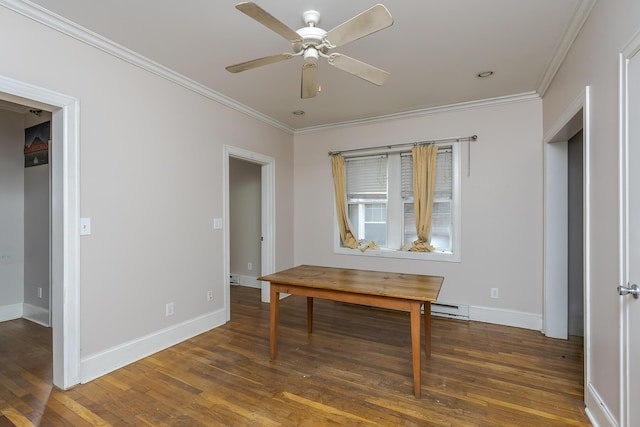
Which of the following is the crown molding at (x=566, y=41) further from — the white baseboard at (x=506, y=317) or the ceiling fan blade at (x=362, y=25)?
the white baseboard at (x=506, y=317)

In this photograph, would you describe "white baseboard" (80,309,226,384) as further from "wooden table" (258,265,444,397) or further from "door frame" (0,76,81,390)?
"wooden table" (258,265,444,397)

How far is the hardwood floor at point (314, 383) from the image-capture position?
190cm

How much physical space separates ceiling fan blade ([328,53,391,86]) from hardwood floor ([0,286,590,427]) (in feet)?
7.15

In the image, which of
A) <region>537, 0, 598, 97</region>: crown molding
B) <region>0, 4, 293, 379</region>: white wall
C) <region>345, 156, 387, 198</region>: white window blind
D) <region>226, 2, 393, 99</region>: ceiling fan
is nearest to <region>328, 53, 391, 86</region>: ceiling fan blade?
<region>226, 2, 393, 99</region>: ceiling fan

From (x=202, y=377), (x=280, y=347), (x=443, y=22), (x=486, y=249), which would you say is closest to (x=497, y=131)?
(x=486, y=249)

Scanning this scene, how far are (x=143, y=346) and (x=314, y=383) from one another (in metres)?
1.58

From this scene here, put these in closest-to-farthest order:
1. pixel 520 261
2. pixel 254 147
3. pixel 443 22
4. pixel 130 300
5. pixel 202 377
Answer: pixel 443 22 < pixel 202 377 < pixel 130 300 < pixel 520 261 < pixel 254 147

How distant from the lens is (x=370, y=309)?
4.07 m

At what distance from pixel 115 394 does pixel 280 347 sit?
4.29ft

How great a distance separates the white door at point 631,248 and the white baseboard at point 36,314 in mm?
4891

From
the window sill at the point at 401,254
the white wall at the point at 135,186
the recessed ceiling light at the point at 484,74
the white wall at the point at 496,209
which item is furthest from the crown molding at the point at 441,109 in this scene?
the window sill at the point at 401,254

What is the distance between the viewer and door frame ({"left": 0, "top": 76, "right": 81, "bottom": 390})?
7.13 feet

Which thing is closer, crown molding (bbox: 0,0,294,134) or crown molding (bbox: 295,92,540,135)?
crown molding (bbox: 0,0,294,134)

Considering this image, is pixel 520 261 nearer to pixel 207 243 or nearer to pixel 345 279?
pixel 345 279
